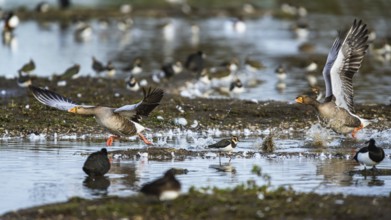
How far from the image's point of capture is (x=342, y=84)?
59.0ft

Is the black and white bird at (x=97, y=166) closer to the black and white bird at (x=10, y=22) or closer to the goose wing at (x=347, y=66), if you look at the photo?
the goose wing at (x=347, y=66)

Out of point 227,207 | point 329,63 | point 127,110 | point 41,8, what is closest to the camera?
point 227,207

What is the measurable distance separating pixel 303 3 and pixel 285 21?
1108cm

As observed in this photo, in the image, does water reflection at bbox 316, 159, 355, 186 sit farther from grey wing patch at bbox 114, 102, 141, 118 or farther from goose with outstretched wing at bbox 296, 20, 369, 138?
grey wing patch at bbox 114, 102, 141, 118

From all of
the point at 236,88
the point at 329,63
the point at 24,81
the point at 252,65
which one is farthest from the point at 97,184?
the point at 252,65

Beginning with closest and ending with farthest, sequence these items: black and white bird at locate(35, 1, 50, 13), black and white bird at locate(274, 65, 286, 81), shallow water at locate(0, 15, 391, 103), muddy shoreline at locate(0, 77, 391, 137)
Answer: muddy shoreline at locate(0, 77, 391, 137), shallow water at locate(0, 15, 391, 103), black and white bird at locate(274, 65, 286, 81), black and white bird at locate(35, 1, 50, 13)

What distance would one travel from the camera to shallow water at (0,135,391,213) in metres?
12.1

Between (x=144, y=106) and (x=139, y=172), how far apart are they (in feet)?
6.60

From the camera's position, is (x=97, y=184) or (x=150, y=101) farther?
(x=150, y=101)

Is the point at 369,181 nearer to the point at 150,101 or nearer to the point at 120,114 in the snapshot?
the point at 150,101

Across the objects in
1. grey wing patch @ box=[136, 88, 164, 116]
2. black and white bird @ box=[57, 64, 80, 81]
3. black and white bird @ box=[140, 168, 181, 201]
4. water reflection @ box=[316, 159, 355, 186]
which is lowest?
black and white bird @ box=[140, 168, 181, 201]

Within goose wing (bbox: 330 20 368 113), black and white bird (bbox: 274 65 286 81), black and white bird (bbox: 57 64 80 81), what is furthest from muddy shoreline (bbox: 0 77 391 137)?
black and white bird (bbox: 274 65 286 81)

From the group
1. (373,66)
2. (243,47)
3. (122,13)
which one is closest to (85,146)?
(373,66)

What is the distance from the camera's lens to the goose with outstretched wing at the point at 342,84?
1770cm
